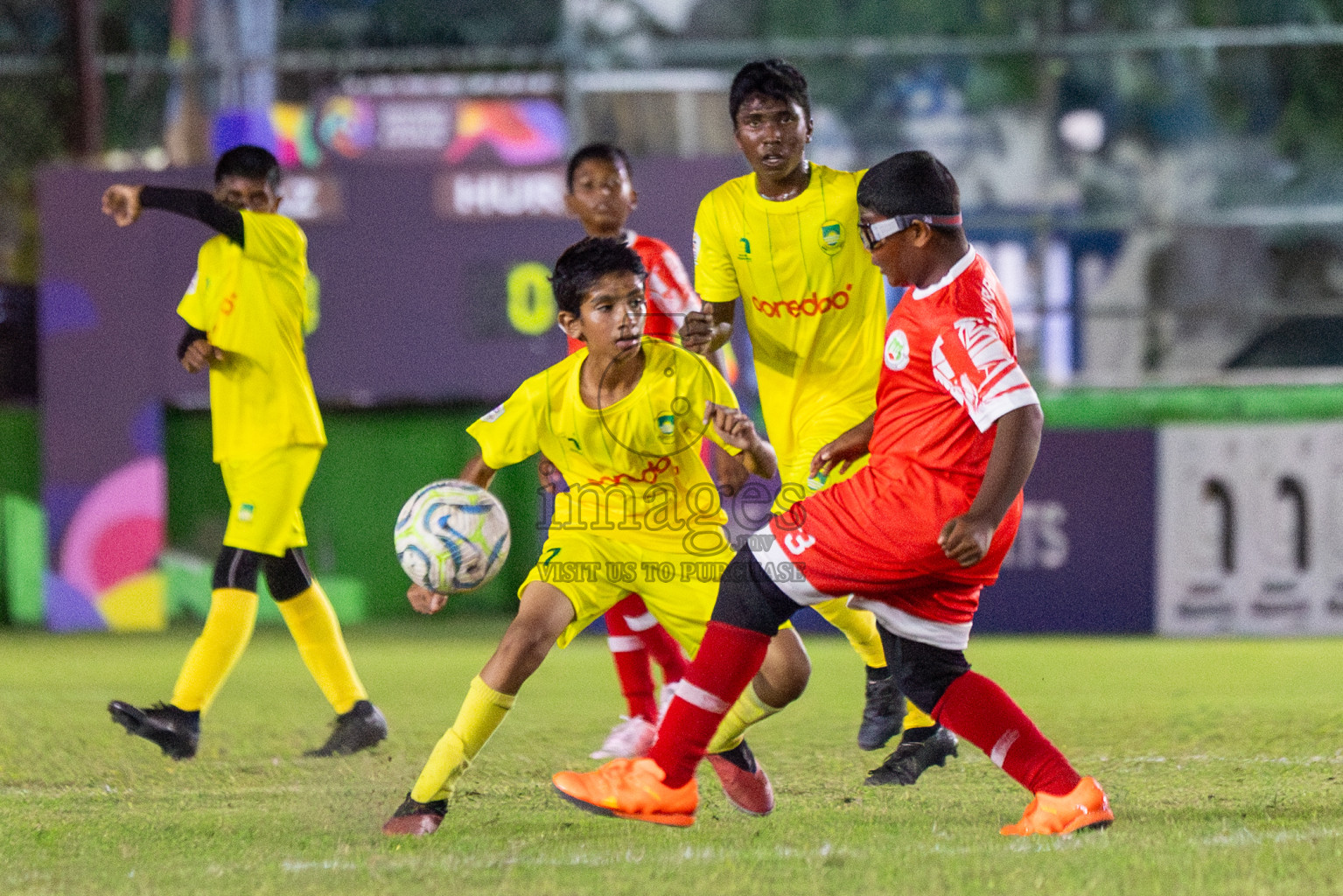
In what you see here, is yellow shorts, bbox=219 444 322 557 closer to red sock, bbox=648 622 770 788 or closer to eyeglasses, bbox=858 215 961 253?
red sock, bbox=648 622 770 788

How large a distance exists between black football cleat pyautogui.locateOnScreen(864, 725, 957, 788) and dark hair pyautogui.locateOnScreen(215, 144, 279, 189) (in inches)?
111

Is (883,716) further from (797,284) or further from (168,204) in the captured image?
(168,204)

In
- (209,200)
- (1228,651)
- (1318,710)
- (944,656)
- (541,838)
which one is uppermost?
(209,200)

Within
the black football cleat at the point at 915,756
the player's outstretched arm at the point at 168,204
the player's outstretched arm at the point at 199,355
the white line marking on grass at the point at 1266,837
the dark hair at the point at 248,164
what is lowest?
the black football cleat at the point at 915,756

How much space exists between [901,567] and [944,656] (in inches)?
13.1

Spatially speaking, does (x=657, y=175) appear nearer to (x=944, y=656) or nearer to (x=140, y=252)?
(x=140, y=252)

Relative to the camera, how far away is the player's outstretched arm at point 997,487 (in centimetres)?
367

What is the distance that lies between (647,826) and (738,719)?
38 centimetres

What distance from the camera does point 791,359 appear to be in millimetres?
5125

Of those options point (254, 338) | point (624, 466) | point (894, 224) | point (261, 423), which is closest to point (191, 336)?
point (254, 338)

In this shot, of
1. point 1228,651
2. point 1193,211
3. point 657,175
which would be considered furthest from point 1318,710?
point 1193,211

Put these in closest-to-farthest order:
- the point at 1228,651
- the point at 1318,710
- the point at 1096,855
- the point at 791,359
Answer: the point at 1096,855
the point at 791,359
the point at 1318,710
the point at 1228,651

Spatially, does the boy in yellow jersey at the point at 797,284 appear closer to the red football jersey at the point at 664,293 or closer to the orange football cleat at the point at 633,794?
the red football jersey at the point at 664,293

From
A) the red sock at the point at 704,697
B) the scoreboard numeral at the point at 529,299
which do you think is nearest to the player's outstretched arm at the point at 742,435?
the red sock at the point at 704,697
